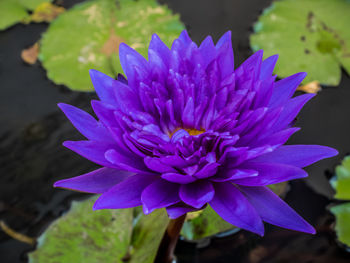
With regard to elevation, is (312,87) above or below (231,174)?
below

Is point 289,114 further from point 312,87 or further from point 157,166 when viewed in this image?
point 312,87

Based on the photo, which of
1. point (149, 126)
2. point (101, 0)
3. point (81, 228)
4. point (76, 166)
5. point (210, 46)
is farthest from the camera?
point (101, 0)

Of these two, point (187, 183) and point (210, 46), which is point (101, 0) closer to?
point (210, 46)

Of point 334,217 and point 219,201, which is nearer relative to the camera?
point 219,201

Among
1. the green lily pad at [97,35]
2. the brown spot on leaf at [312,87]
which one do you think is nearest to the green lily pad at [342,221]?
the brown spot on leaf at [312,87]


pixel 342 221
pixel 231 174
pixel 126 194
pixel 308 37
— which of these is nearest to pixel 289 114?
pixel 231 174

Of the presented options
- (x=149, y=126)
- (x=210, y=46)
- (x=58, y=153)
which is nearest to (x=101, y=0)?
(x=58, y=153)

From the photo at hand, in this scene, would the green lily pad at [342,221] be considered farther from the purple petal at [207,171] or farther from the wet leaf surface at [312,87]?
the purple petal at [207,171]
